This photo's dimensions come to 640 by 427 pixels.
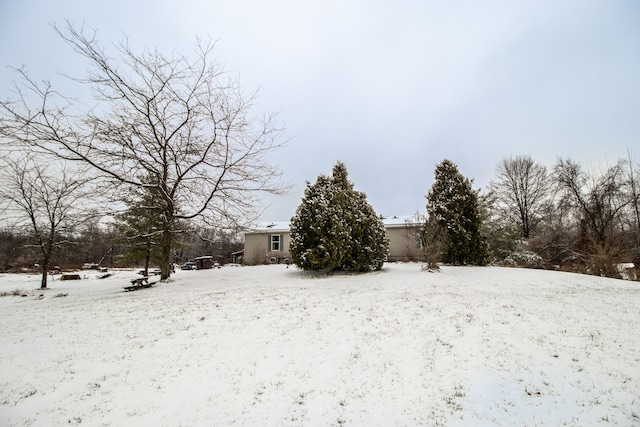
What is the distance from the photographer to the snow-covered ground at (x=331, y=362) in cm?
351

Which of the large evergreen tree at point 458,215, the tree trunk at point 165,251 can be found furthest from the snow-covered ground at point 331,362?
the large evergreen tree at point 458,215

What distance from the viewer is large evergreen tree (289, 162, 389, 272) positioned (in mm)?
12125

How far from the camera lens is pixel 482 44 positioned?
949 centimetres

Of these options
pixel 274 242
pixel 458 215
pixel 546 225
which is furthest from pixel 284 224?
pixel 546 225

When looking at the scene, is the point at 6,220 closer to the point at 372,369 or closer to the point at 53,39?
the point at 53,39

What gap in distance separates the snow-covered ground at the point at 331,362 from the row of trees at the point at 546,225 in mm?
5880

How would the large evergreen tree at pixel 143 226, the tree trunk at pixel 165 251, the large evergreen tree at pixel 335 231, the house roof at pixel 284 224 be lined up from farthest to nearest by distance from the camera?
1. the house roof at pixel 284 224
2. the large evergreen tree at pixel 143 226
3. the large evergreen tree at pixel 335 231
4. the tree trunk at pixel 165 251

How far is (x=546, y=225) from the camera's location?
67.6 ft

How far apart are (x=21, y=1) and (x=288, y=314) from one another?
359 inches

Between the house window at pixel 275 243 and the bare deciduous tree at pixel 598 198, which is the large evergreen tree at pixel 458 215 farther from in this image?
the house window at pixel 275 243

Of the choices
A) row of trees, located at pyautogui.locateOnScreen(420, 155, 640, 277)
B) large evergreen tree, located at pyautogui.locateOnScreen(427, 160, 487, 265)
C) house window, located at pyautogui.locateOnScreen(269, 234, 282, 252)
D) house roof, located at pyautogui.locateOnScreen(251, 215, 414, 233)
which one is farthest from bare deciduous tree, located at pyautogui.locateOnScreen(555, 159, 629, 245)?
house window, located at pyautogui.locateOnScreen(269, 234, 282, 252)

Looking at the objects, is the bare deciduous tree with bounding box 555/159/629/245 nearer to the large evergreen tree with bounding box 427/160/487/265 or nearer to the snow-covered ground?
the large evergreen tree with bounding box 427/160/487/265

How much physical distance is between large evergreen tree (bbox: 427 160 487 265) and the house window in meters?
14.9

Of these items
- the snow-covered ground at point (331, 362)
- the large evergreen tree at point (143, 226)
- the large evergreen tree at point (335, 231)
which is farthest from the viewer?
the large evergreen tree at point (143, 226)
